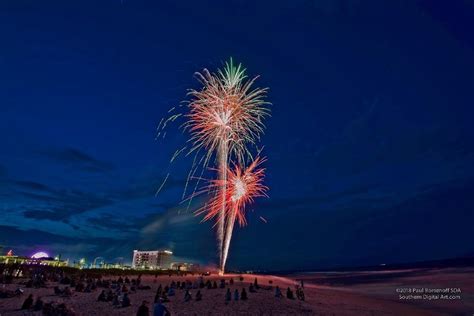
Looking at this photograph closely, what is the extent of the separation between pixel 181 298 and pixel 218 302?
306 cm

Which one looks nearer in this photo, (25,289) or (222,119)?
(25,289)

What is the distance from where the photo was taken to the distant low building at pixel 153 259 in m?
119

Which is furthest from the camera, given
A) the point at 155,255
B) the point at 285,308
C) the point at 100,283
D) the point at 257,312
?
the point at 155,255

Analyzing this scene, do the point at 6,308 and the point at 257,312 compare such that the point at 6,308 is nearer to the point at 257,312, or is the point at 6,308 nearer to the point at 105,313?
the point at 105,313

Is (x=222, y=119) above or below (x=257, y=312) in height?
above

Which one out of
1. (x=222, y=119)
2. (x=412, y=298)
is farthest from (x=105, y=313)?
(x=412, y=298)

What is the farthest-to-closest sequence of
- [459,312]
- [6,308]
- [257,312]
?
[459,312], [257,312], [6,308]

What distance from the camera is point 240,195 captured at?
41156 millimetres

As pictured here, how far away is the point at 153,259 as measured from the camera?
120312 millimetres

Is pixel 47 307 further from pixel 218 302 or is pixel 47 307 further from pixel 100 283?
pixel 100 283

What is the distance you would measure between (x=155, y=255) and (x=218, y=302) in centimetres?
10166

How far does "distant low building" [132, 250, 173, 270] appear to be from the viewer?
391 feet

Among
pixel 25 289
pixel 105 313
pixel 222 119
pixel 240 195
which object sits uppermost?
pixel 222 119

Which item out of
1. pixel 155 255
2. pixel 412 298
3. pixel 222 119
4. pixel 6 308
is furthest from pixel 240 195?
pixel 155 255
